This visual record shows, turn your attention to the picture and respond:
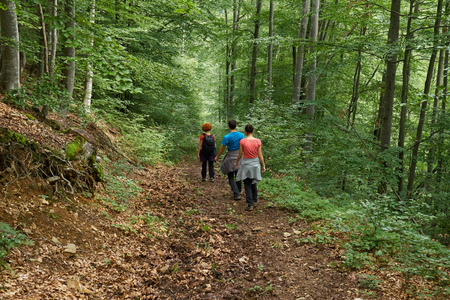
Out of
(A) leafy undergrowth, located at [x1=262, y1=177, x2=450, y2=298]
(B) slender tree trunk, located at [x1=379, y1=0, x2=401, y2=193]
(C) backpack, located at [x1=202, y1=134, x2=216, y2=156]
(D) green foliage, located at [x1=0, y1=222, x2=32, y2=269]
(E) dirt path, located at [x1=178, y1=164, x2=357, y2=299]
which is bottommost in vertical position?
(E) dirt path, located at [x1=178, y1=164, x2=357, y2=299]

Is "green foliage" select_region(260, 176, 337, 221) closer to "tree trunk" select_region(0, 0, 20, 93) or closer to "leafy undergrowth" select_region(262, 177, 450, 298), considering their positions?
"leafy undergrowth" select_region(262, 177, 450, 298)

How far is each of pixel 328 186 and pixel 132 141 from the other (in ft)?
27.4

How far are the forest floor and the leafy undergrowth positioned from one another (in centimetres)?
13

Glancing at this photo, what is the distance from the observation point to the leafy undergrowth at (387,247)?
3.47 metres

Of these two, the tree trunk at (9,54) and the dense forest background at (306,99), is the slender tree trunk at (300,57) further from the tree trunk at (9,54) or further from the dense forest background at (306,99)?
the tree trunk at (9,54)

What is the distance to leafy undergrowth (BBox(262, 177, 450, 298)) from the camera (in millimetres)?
3465

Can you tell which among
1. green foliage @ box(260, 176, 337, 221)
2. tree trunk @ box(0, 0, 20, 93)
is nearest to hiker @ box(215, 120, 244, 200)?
green foliage @ box(260, 176, 337, 221)

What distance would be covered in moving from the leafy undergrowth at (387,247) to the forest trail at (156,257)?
0.26 metres

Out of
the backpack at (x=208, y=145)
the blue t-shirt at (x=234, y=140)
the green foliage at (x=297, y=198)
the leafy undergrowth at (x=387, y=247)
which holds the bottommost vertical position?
A: the green foliage at (x=297, y=198)

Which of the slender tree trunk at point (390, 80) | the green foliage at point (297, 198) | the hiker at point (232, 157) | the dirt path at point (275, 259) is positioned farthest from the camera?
the hiker at point (232, 157)

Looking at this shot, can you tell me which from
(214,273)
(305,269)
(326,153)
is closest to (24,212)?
(214,273)

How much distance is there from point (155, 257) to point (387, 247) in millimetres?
3860

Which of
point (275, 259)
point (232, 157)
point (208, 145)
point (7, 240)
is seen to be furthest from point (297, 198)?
point (7, 240)

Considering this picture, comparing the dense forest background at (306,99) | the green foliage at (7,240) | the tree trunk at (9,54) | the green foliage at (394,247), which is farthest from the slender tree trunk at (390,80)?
the tree trunk at (9,54)
